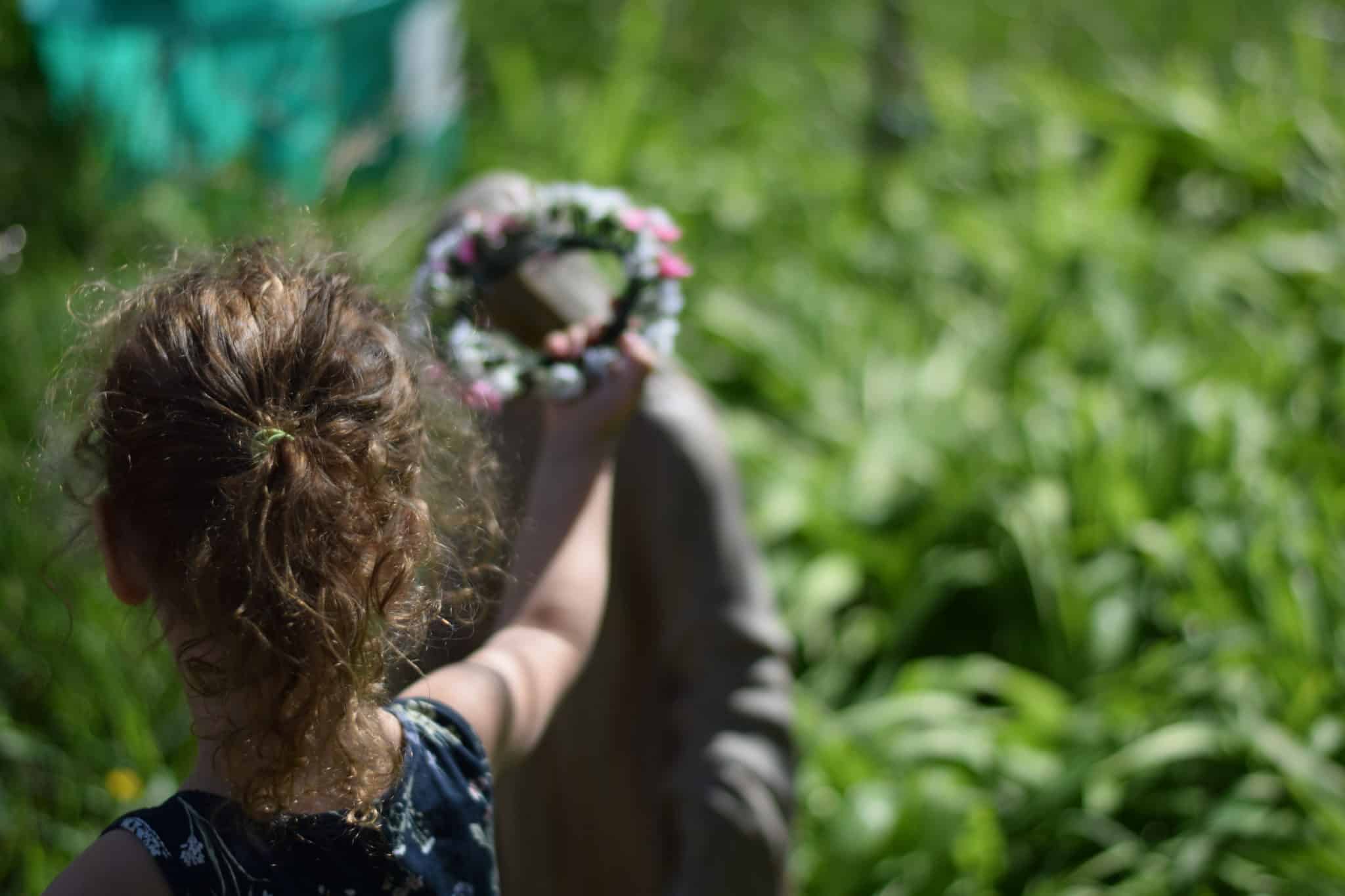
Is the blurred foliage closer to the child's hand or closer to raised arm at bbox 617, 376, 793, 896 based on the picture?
the child's hand

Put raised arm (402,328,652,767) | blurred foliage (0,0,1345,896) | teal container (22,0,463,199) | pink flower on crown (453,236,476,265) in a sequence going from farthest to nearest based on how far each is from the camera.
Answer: teal container (22,0,463,199) → blurred foliage (0,0,1345,896) → pink flower on crown (453,236,476,265) → raised arm (402,328,652,767)

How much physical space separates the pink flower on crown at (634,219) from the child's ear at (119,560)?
0.70 metres

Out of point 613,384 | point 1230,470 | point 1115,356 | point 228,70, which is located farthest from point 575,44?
point 613,384

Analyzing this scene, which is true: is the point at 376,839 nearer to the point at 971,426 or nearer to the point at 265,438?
the point at 265,438

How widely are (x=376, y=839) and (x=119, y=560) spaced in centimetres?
29

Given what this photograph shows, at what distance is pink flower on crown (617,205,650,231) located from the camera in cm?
158

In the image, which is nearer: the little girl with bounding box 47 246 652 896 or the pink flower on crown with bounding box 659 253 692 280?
the little girl with bounding box 47 246 652 896

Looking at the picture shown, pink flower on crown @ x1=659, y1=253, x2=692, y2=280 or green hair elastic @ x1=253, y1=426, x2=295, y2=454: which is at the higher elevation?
green hair elastic @ x1=253, y1=426, x2=295, y2=454

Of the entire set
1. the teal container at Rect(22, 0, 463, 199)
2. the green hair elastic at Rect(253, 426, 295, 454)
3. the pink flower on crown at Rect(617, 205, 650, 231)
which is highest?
the green hair elastic at Rect(253, 426, 295, 454)

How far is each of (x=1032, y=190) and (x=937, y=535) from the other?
1.79 metres

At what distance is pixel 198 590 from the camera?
40.2 inches

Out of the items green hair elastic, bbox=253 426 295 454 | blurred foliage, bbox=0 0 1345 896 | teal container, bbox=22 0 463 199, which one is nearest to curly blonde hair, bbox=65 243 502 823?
green hair elastic, bbox=253 426 295 454

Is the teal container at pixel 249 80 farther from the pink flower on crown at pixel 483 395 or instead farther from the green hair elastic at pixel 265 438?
the green hair elastic at pixel 265 438

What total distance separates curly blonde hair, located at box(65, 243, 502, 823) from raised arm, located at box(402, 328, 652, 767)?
186 mm
